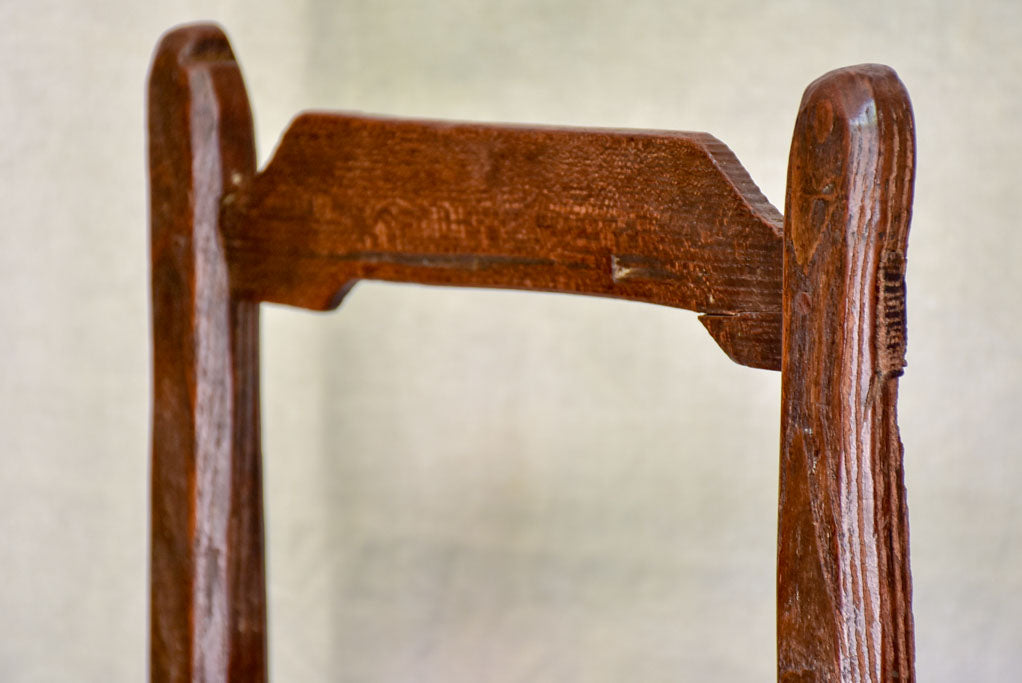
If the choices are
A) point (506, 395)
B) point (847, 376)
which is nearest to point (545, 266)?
point (847, 376)

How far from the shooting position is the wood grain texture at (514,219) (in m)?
0.45

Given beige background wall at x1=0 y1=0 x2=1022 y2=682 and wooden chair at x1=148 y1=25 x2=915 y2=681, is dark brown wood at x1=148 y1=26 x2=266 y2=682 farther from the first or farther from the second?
beige background wall at x1=0 y1=0 x2=1022 y2=682

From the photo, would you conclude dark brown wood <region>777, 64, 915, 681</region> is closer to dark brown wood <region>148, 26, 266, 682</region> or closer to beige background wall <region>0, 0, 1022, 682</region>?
dark brown wood <region>148, 26, 266, 682</region>

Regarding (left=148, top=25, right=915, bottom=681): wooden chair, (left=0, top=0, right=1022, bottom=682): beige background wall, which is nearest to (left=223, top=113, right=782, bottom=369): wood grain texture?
(left=148, top=25, right=915, bottom=681): wooden chair

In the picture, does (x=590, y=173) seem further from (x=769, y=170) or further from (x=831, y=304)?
(x=769, y=170)

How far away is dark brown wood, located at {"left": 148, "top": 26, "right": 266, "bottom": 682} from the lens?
586mm

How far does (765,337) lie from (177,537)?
12.2 inches

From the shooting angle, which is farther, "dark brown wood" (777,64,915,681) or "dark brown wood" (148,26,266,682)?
"dark brown wood" (148,26,266,682)

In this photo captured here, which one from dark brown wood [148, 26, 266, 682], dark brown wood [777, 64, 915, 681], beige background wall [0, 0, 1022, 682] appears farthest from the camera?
beige background wall [0, 0, 1022, 682]

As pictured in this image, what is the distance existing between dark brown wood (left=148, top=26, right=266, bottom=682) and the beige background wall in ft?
1.65

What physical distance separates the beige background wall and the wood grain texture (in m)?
0.56

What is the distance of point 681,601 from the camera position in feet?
4.02

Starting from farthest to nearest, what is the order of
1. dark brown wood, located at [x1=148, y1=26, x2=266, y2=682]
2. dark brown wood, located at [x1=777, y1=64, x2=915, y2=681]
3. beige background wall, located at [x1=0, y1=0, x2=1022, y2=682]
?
beige background wall, located at [x1=0, y1=0, x2=1022, y2=682], dark brown wood, located at [x1=148, y1=26, x2=266, y2=682], dark brown wood, located at [x1=777, y1=64, x2=915, y2=681]

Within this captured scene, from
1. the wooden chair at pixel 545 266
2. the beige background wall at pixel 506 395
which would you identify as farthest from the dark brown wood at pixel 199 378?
the beige background wall at pixel 506 395
